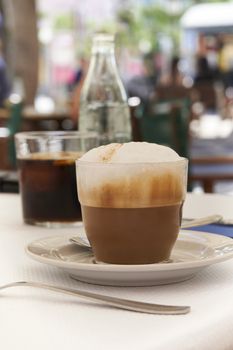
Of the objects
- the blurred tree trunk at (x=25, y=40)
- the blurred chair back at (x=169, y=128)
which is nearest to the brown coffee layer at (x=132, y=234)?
the blurred chair back at (x=169, y=128)

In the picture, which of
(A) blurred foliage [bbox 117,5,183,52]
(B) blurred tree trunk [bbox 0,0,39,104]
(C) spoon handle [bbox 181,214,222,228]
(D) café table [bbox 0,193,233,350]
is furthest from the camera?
(A) blurred foliage [bbox 117,5,183,52]

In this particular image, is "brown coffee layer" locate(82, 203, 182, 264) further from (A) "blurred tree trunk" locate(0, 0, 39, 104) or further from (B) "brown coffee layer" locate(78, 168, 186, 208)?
(A) "blurred tree trunk" locate(0, 0, 39, 104)

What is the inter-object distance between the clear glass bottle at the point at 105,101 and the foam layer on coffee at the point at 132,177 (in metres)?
0.53

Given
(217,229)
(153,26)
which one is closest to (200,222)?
(217,229)

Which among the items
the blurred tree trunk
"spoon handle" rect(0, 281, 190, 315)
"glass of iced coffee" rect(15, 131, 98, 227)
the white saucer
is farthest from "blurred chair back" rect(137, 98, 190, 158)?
the blurred tree trunk

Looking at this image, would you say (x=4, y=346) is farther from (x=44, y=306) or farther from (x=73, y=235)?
(x=73, y=235)

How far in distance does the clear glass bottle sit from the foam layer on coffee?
529 mm

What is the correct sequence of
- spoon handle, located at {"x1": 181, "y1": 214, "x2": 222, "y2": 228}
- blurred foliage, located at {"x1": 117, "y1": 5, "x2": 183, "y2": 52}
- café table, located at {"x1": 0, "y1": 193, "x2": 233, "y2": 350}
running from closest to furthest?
café table, located at {"x1": 0, "y1": 193, "x2": 233, "y2": 350} < spoon handle, located at {"x1": 181, "y1": 214, "x2": 222, "y2": 228} < blurred foliage, located at {"x1": 117, "y1": 5, "x2": 183, "y2": 52}

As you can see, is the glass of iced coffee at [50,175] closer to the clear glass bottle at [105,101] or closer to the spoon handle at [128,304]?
the clear glass bottle at [105,101]

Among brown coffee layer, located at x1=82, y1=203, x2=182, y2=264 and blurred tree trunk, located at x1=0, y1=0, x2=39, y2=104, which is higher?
blurred tree trunk, located at x1=0, y1=0, x2=39, y2=104

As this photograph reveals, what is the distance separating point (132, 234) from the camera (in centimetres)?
72

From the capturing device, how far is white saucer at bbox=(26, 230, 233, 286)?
652mm

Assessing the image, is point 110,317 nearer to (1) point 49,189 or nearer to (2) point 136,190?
(2) point 136,190

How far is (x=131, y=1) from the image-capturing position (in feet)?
→ 66.4
